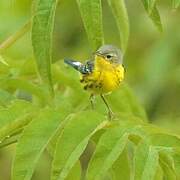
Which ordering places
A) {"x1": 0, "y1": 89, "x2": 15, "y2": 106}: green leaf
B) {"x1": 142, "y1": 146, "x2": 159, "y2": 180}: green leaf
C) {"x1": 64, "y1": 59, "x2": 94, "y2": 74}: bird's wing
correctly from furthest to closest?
{"x1": 64, "y1": 59, "x2": 94, "y2": 74}: bird's wing
{"x1": 0, "y1": 89, "x2": 15, "y2": 106}: green leaf
{"x1": 142, "y1": 146, "x2": 159, "y2": 180}: green leaf

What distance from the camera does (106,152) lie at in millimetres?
2125

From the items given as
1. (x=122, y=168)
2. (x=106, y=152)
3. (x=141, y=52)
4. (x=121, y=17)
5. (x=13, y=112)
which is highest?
(x=121, y=17)

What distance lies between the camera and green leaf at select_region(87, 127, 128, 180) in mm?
2072

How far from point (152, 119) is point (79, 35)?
109 centimetres

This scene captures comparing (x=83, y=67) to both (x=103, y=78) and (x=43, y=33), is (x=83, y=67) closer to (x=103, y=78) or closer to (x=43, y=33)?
(x=103, y=78)

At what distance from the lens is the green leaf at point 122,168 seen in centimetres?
228

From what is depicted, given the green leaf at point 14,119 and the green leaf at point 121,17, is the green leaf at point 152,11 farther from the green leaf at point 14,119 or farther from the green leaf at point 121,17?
the green leaf at point 14,119

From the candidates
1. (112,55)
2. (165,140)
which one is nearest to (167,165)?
(165,140)

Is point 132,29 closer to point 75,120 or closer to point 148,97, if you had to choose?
point 148,97

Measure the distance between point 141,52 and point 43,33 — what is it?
3.32 meters

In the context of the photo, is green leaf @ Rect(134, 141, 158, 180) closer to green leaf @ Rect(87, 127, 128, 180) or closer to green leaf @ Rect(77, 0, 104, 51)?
green leaf @ Rect(87, 127, 128, 180)

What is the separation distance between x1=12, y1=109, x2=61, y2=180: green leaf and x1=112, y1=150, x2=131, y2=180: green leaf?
0.75ft

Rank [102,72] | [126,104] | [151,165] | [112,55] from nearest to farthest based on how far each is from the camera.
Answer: [151,165] → [126,104] → [102,72] → [112,55]

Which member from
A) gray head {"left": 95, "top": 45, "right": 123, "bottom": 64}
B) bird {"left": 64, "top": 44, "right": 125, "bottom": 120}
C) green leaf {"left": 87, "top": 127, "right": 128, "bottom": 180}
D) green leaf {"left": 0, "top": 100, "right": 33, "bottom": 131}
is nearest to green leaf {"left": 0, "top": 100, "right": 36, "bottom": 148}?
green leaf {"left": 0, "top": 100, "right": 33, "bottom": 131}
